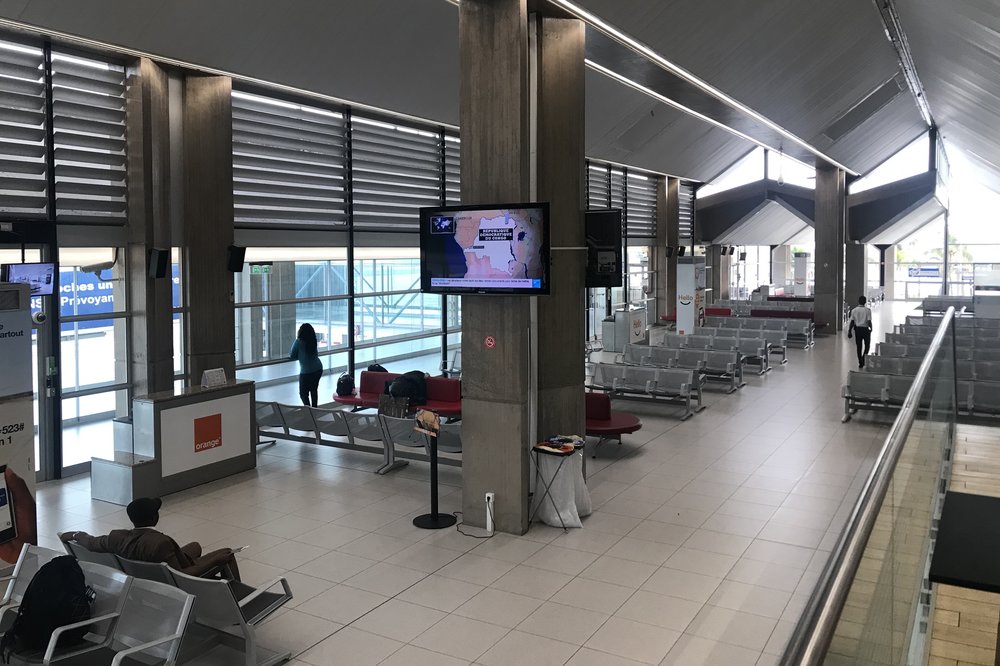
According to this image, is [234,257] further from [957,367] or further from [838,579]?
[957,367]

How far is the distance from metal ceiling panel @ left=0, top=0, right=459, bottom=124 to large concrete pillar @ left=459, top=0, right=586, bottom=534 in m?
3.30

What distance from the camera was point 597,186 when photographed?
2336cm

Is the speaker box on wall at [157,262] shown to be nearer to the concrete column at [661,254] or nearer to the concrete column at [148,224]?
the concrete column at [148,224]

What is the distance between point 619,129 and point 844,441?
35.0ft

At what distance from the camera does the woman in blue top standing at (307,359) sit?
1302 cm

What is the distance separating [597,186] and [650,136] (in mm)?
2173

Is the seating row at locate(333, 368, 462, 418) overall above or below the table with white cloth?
above

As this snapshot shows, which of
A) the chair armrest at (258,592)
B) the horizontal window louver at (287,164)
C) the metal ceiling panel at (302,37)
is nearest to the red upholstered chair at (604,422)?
the horizontal window louver at (287,164)

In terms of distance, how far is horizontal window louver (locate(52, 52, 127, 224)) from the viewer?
32.8 ft

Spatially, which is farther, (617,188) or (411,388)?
(617,188)

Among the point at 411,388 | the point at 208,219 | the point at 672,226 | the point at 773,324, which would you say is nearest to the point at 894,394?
the point at 411,388

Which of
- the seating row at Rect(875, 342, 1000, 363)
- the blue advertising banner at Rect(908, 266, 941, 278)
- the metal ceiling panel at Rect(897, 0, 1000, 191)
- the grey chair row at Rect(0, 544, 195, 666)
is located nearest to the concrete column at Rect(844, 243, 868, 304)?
the blue advertising banner at Rect(908, 266, 941, 278)

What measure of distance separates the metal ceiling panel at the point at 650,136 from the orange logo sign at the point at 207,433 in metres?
9.64

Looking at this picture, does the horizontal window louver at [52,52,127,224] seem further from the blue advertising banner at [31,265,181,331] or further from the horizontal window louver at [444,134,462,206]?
the horizontal window louver at [444,134,462,206]
